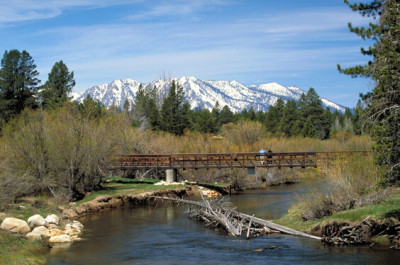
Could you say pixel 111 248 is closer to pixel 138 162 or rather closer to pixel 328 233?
pixel 328 233

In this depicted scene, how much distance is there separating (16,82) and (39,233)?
47142mm

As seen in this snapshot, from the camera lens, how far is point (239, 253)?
63.4 feet

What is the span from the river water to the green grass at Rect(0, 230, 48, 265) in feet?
1.96

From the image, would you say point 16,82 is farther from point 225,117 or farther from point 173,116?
point 225,117

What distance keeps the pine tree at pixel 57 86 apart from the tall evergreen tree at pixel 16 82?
173 inches

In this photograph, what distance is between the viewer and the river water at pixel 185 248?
18.2m

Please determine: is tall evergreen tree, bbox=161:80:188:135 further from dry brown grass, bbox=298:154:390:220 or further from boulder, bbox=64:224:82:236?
dry brown grass, bbox=298:154:390:220

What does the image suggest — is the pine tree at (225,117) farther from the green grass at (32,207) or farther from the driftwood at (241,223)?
the driftwood at (241,223)

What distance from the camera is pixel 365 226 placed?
65.2 ft

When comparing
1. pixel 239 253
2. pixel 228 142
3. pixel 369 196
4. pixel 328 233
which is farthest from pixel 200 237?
pixel 228 142

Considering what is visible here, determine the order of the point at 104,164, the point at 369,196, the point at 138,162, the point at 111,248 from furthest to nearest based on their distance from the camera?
1. the point at 138,162
2. the point at 104,164
3. the point at 369,196
4. the point at 111,248

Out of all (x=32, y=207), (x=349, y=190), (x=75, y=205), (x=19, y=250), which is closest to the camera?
(x=19, y=250)

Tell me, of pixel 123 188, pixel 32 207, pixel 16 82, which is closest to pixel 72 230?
pixel 32 207

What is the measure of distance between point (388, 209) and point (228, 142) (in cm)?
4136
